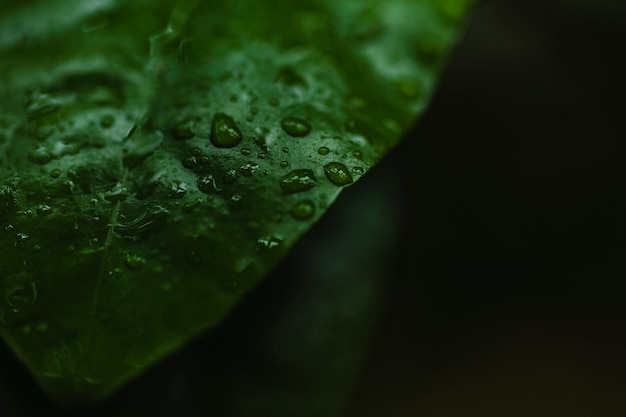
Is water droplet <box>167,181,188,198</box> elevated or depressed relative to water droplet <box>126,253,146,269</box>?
elevated

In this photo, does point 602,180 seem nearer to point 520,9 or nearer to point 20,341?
point 520,9

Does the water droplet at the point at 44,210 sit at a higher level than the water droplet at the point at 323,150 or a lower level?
lower

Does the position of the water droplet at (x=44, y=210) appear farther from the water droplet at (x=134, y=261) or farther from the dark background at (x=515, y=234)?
the dark background at (x=515, y=234)

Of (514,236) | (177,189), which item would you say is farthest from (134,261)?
(514,236)

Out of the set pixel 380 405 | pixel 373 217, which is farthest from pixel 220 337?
pixel 380 405

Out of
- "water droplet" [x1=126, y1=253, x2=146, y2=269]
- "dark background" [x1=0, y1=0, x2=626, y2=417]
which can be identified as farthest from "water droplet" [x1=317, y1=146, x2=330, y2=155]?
"dark background" [x1=0, y1=0, x2=626, y2=417]

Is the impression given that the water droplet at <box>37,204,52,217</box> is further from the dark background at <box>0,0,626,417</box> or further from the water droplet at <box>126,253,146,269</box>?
the dark background at <box>0,0,626,417</box>

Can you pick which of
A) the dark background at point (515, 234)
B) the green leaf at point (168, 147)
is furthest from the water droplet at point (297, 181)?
the dark background at point (515, 234)
